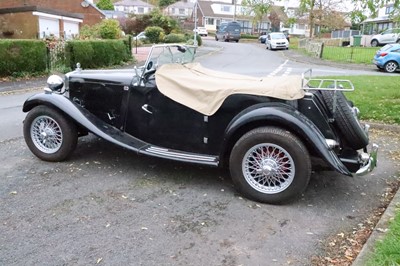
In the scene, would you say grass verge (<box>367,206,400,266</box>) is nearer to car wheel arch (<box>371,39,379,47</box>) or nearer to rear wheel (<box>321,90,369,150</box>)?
rear wheel (<box>321,90,369,150</box>)

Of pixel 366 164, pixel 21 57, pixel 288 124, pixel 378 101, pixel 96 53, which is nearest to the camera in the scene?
pixel 288 124

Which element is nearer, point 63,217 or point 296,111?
point 63,217

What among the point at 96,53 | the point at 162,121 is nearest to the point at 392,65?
the point at 96,53

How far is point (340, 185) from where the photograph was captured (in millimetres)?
4863

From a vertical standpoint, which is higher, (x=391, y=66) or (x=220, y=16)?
(x=220, y=16)

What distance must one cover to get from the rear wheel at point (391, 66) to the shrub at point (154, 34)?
21.8 meters

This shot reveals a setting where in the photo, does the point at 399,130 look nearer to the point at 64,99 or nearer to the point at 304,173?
the point at 304,173

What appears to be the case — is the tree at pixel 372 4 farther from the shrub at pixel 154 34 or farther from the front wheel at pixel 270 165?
the shrub at pixel 154 34

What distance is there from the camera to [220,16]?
81.6 m

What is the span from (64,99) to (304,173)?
10.1ft

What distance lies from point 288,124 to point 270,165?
1.53 ft

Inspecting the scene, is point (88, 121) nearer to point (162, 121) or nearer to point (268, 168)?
point (162, 121)

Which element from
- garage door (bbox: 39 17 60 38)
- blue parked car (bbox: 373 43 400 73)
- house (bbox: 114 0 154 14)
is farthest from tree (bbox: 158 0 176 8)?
blue parked car (bbox: 373 43 400 73)

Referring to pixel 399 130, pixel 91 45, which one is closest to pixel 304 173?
pixel 399 130
